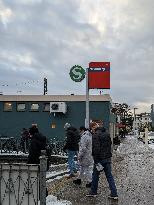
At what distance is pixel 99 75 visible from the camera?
1811cm

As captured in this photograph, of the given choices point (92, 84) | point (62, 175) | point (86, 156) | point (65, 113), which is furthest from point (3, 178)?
point (65, 113)

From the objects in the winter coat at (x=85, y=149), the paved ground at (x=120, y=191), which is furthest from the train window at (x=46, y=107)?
the winter coat at (x=85, y=149)

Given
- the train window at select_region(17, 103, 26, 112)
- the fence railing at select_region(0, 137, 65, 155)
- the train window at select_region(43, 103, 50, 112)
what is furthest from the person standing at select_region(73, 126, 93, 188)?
the train window at select_region(17, 103, 26, 112)

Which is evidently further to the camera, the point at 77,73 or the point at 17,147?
the point at 17,147

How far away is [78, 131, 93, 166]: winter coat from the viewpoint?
41.2 feet

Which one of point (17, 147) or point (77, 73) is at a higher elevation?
point (77, 73)

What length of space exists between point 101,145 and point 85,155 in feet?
6.59

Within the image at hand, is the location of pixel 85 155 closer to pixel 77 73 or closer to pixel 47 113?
pixel 77 73

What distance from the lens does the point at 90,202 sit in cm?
1044

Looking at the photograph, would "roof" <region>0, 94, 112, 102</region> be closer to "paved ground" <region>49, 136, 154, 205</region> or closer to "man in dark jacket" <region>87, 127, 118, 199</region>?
"paved ground" <region>49, 136, 154, 205</region>

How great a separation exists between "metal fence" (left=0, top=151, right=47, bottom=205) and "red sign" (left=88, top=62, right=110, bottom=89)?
10.4m

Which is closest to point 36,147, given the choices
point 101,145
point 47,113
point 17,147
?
point 101,145

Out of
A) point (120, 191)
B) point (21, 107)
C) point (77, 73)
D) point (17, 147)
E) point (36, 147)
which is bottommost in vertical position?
point (120, 191)

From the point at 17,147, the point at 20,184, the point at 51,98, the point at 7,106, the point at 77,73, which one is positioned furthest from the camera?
the point at 7,106
